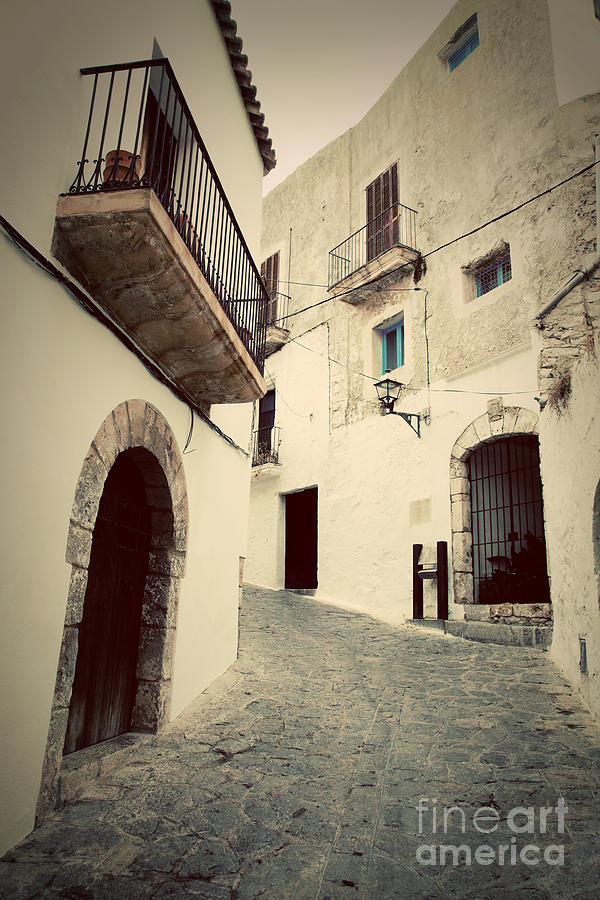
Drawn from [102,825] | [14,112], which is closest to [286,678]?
[102,825]

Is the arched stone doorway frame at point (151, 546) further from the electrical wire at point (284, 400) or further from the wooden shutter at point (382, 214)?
the wooden shutter at point (382, 214)

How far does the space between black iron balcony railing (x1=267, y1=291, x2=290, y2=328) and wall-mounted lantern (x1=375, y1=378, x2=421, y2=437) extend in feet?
14.1

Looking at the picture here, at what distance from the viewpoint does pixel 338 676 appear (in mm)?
5855

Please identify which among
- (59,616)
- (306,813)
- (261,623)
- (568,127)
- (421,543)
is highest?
(568,127)

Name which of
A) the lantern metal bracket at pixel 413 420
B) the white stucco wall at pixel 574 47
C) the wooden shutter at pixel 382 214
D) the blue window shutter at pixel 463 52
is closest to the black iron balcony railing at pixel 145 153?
the lantern metal bracket at pixel 413 420

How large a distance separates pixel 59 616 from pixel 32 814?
89 centimetres

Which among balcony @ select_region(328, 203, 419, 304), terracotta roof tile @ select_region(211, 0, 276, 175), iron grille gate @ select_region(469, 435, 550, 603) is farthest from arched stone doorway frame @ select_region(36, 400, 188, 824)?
balcony @ select_region(328, 203, 419, 304)

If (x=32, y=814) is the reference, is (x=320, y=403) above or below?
above

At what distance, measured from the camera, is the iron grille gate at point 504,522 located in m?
7.99

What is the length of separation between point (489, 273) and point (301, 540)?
6.75 m

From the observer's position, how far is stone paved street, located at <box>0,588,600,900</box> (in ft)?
7.99

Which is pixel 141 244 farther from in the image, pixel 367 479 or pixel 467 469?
pixel 367 479

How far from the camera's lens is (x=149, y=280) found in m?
3.49

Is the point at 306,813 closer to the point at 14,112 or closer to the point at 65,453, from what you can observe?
the point at 65,453
